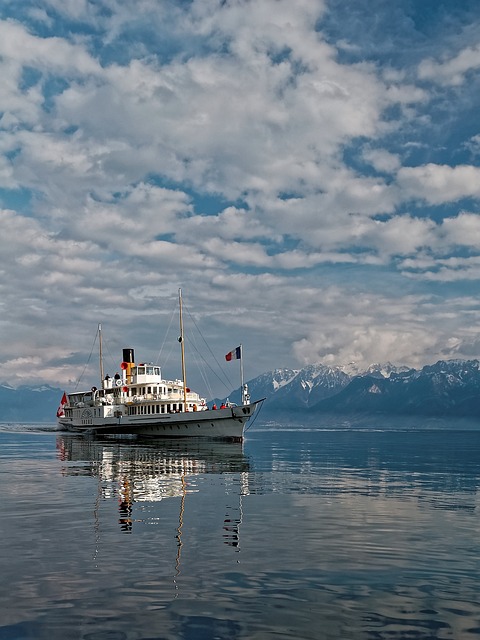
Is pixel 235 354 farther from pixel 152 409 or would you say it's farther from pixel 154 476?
pixel 154 476

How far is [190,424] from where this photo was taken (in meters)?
100

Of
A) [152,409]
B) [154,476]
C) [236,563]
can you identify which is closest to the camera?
[236,563]

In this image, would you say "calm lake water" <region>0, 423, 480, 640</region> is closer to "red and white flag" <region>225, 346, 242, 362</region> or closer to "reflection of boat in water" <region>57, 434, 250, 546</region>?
"reflection of boat in water" <region>57, 434, 250, 546</region>

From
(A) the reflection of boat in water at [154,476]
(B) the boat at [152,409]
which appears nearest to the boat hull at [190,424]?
(B) the boat at [152,409]

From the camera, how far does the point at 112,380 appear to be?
124 m

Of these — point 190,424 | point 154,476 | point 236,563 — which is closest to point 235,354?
point 190,424

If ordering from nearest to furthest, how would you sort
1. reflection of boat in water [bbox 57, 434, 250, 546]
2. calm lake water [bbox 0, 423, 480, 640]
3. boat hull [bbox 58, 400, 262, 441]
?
calm lake water [bbox 0, 423, 480, 640]
reflection of boat in water [bbox 57, 434, 250, 546]
boat hull [bbox 58, 400, 262, 441]

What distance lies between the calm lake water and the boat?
58.4 meters

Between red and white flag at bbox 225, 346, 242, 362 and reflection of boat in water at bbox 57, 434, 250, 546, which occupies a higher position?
red and white flag at bbox 225, 346, 242, 362

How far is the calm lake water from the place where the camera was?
13.7m

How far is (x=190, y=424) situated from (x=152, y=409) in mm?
11602

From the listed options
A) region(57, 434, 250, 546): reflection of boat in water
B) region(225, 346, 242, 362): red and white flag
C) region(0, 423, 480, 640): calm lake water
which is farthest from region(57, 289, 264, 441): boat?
region(0, 423, 480, 640): calm lake water

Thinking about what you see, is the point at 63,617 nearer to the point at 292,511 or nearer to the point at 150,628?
the point at 150,628

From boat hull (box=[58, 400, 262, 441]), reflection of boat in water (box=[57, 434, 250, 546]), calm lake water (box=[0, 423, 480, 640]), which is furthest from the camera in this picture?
boat hull (box=[58, 400, 262, 441])
